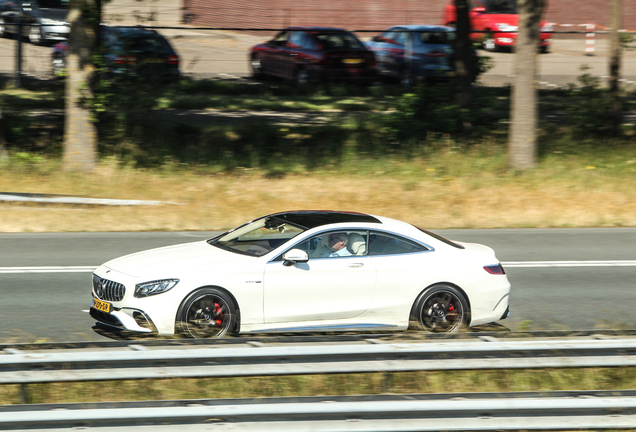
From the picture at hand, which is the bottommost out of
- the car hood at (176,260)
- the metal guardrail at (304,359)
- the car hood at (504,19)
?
the metal guardrail at (304,359)

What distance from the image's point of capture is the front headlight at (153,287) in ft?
24.1

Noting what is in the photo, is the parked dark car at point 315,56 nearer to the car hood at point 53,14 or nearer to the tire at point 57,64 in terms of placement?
the tire at point 57,64

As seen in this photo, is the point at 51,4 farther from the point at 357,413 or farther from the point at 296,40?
the point at 357,413

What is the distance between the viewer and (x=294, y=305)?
7660 mm

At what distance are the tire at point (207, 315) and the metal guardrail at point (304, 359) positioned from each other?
173cm

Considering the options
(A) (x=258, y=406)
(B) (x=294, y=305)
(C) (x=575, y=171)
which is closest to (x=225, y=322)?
(B) (x=294, y=305)

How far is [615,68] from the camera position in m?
20.8

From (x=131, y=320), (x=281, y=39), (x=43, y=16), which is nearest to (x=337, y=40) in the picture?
(x=281, y=39)

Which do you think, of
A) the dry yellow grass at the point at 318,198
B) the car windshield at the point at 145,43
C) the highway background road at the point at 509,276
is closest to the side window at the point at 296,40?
the car windshield at the point at 145,43

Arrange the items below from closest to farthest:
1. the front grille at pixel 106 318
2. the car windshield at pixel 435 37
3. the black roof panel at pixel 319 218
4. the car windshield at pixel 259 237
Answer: the front grille at pixel 106 318 → the car windshield at pixel 259 237 → the black roof panel at pixel 319 218 → the car windshield at pixel 435 37

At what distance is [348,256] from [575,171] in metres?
12.2

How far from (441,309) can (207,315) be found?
2.45 metres

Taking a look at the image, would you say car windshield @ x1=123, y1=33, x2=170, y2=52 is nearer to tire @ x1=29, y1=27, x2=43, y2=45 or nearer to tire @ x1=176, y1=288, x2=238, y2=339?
tire @ x1=29, y1=27, x2=43, y2=45

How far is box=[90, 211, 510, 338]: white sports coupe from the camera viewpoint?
24.2 feet
